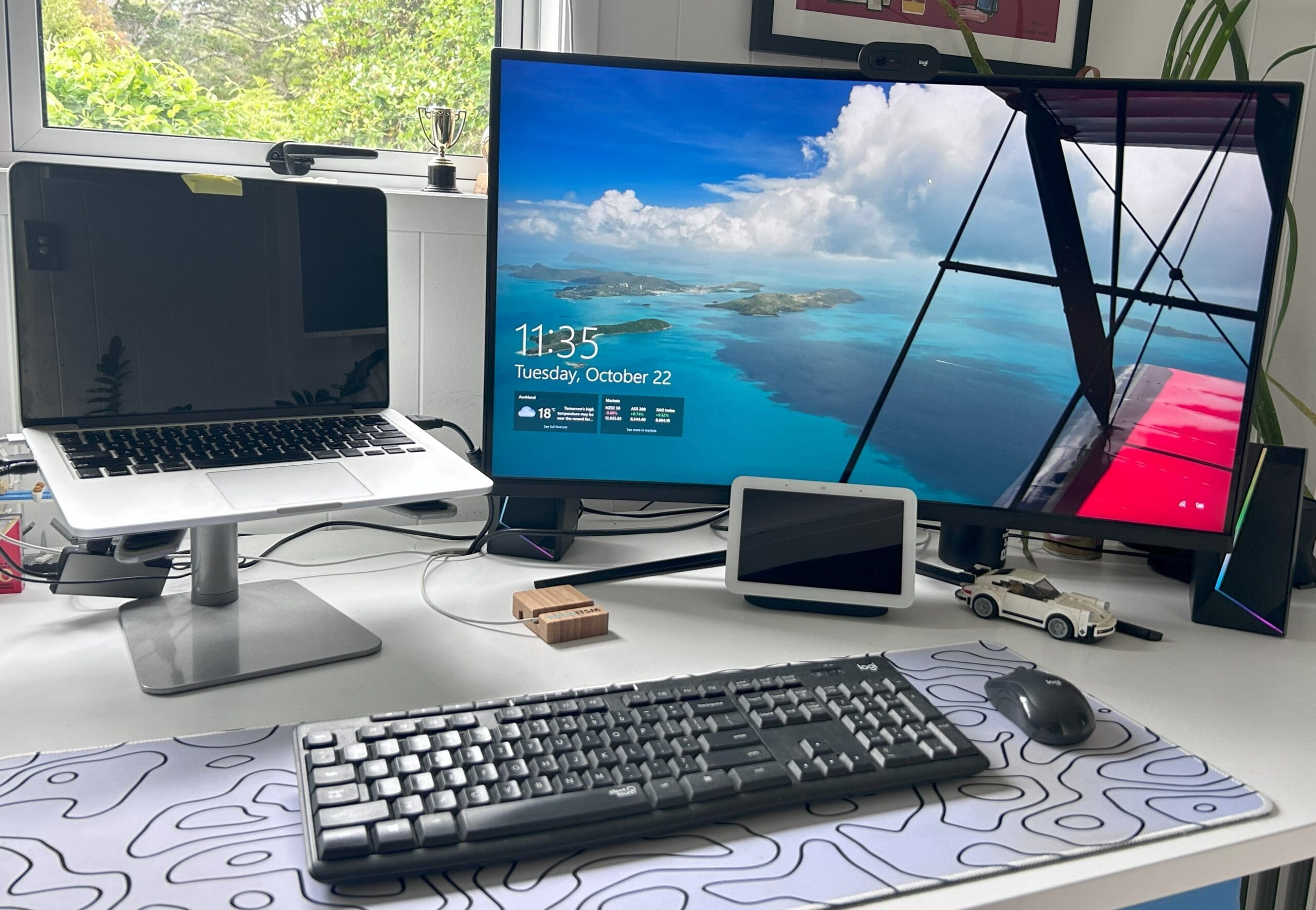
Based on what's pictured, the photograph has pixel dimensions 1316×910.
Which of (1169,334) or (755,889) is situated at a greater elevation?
(1169,334)

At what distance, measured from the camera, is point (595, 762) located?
0.71 m

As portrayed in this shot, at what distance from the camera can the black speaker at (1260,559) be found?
111 cm

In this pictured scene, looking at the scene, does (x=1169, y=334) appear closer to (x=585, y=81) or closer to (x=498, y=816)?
(x=585, y=81)

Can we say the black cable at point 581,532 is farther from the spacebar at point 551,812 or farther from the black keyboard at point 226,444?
the spacebar at point 551,812

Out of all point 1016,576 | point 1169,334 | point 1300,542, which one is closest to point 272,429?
point 1016,576

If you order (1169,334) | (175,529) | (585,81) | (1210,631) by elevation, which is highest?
(585,81)

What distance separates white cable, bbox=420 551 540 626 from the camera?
1030 millimetres

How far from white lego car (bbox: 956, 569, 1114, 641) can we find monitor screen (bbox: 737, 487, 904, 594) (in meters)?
0.11

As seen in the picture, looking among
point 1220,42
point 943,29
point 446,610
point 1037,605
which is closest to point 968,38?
point 943,29

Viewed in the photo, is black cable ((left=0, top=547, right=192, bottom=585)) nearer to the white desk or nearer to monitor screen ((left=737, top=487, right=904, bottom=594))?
the white desk

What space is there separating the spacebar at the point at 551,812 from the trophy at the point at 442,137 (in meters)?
0.94

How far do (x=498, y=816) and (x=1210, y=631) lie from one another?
32.9 inches

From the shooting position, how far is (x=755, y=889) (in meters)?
0.62

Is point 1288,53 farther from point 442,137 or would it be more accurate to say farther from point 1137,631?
point 442,137
